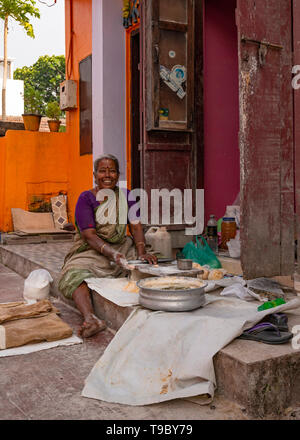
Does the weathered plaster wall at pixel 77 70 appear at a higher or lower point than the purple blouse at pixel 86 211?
higher

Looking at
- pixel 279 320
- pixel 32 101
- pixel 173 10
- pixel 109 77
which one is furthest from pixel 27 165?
pixel 279 320

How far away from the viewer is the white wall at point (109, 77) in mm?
5860

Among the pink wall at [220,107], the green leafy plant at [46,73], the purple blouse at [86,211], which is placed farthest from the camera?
the green leafy plant at [46,73]

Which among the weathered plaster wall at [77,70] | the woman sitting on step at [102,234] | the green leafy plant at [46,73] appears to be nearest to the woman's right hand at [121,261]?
the woman sitting on step at [102,234]

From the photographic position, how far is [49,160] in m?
7.79

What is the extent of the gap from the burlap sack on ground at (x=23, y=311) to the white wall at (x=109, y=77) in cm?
306

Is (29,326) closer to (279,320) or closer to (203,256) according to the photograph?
(279,320)

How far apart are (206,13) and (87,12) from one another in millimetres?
2403

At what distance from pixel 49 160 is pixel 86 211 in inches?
179

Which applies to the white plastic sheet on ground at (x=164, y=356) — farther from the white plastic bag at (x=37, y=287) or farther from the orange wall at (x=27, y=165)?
the orange wall at (x=27, y=165)

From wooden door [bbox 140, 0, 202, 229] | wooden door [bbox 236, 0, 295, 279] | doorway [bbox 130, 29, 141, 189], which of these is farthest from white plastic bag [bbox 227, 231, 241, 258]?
doorway [bbox 130, 29, 141, 189]

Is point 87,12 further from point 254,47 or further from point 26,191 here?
point 254,47

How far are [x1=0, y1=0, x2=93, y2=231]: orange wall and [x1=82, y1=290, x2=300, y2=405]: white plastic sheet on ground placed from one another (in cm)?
489
